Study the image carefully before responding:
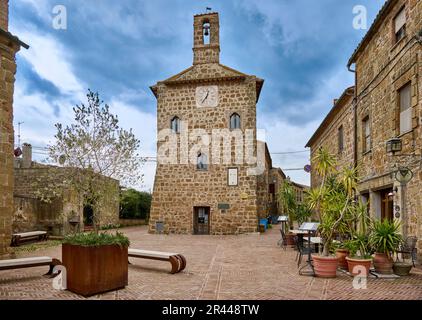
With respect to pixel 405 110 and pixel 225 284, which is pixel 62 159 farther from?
pixel 405 110

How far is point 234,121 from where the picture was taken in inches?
741

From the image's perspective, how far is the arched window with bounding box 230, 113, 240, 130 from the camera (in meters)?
18.7

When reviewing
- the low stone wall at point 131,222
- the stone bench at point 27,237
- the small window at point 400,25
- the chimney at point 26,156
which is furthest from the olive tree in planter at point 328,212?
the low stone wall at point 131,222

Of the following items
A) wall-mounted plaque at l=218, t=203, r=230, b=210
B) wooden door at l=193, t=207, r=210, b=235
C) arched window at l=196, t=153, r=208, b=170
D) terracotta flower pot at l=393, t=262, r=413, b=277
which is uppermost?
arched window at l=196, t=153, r=208, b=170

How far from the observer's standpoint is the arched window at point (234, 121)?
18.7 metres

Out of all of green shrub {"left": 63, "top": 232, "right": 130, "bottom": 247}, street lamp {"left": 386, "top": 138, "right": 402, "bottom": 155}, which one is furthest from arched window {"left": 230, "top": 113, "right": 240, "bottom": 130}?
green shrub {"left": 63, "top": 232, "right": 130, "bottom": 247}

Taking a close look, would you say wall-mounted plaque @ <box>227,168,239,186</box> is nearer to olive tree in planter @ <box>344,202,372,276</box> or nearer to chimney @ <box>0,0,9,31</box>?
olive tree in planter @ <box>344,202,372,276</box>

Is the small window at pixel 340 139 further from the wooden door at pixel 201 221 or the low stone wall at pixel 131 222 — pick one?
the low stone wall at pixel 131 222

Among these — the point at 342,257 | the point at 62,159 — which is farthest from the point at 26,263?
the point at 342,257

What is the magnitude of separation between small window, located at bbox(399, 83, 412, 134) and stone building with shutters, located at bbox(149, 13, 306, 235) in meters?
9.38

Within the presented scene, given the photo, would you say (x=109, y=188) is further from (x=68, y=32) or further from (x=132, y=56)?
(x=132, y=56)

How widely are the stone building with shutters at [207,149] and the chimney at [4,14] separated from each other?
10125 mm

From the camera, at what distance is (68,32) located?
8461mm
